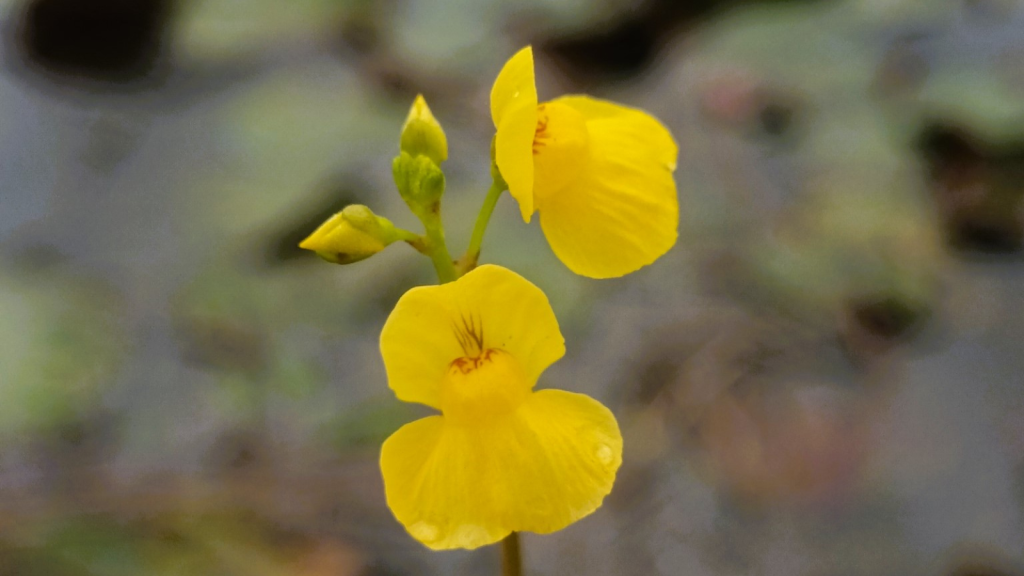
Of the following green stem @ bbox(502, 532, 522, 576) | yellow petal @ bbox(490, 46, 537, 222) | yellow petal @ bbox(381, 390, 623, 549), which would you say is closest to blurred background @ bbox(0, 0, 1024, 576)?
green stem @ bbox(502, 532, 522, 576)

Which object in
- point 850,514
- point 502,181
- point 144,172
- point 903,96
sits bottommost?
point 850,514

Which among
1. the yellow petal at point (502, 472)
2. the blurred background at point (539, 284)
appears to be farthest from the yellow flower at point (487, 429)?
the blurred background at point (539, 284)

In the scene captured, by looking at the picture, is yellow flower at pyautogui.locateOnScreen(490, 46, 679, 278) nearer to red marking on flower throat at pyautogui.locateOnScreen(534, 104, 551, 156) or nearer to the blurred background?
red marking on flower throat at pyautogui.locateOnScreen(534, 104, 551, 156)

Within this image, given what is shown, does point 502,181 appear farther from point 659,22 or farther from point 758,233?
point 659,22

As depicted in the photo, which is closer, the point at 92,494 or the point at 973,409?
the point at 92,494

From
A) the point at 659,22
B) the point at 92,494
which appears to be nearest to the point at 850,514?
the point at 92,494

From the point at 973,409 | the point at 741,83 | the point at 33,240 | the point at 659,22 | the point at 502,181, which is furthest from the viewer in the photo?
the point at 659,22

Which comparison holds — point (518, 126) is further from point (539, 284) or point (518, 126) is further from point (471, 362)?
point (539, 284)
